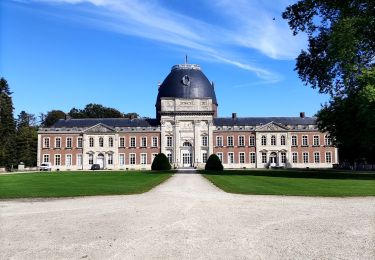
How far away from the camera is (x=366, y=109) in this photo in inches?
942

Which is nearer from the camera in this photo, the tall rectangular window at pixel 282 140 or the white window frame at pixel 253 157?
the white window frame at pixel 253 157

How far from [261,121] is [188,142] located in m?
12.2

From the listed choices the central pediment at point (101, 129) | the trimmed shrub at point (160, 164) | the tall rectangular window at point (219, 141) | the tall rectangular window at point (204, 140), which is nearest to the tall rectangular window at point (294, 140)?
the tall rectangular window at point (219, 141)

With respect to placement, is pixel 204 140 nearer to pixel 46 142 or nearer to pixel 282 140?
pixel 282 140

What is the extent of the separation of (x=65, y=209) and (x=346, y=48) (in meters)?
19.5

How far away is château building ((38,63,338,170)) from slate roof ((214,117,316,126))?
0.15 m

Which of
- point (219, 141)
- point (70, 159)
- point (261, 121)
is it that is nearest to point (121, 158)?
point (70, 159)

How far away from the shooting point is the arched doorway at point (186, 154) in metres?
66.1

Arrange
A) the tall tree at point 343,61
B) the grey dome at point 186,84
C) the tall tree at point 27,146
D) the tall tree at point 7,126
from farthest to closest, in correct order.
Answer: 1. the grey dome at point 186,84
2. the tall tree at point 27,146
3. the tall tree at point 7,126
4. the tall tree at point 343,61

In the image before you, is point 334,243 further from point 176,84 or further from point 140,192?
point 176,84

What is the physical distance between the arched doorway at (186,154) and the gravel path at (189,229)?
52790 millimetres

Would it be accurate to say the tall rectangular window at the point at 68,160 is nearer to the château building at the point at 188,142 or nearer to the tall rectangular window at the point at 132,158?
the château building at the point at 188,142

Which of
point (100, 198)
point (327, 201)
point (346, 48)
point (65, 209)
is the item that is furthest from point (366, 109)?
point (65, 209)

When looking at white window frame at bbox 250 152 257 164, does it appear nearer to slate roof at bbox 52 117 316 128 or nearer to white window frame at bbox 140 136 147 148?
slate roof at bbox 52 117 316 128
